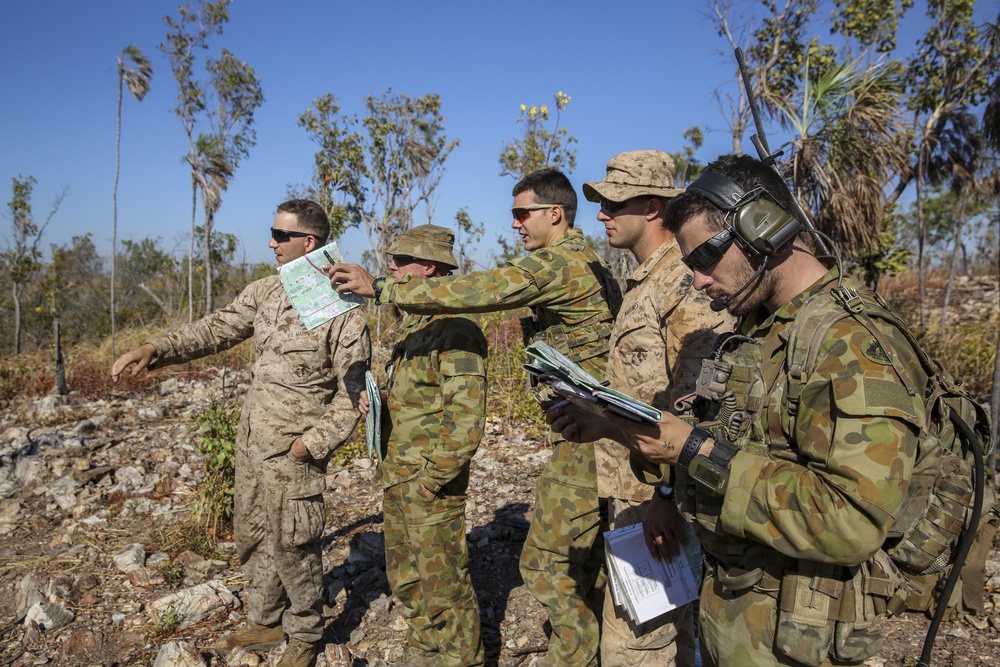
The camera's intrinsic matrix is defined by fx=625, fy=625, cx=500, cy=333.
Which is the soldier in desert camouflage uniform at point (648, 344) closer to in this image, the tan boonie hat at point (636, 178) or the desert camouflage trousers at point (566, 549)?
the tan boonie hat at point (636, 178)

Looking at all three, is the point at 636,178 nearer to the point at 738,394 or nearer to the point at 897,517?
the point at 738,394

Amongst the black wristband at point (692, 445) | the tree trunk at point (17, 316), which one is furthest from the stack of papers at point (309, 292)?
the tree trunk at point (17, 316)

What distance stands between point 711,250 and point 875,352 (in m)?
0.45

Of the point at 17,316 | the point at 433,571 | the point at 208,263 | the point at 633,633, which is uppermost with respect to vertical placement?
the point at 208,263

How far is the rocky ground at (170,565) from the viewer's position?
3.25 meters

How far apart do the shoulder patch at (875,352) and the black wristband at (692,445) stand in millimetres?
378

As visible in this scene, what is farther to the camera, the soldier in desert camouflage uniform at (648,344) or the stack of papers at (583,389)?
the soldier in desert camouflage uniform at (648,344)

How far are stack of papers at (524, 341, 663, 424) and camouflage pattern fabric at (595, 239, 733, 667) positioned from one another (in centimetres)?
82

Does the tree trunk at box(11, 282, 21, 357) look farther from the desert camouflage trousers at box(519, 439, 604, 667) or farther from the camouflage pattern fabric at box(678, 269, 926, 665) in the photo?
the camouflage pattern fabric at box(678, 269, 926, 665)

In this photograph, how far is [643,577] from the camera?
83.7 inches

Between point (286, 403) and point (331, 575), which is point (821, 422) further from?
point (331, 575)

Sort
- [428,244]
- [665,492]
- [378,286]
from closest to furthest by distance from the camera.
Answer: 1. [665,492]
2. [378,286]
3. [428,244]

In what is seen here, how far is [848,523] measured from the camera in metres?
1.25

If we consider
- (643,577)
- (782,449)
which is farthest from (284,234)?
(782,449)
